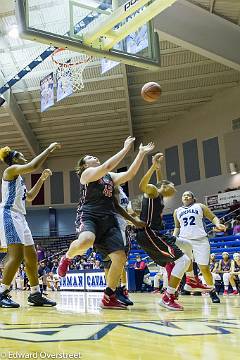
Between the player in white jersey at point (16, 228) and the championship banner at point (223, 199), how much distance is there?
14379 millimetres

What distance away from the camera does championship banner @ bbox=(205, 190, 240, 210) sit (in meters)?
18.1

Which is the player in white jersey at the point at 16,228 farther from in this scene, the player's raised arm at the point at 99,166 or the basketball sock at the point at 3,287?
the player's raised arm at the point at 99,166

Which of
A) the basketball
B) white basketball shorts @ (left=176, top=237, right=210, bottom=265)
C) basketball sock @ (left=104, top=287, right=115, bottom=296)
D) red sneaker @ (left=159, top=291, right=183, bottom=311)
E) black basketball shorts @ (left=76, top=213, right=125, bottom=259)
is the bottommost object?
red sneaker @ (left=159, top=291, right=183, bottom=311)

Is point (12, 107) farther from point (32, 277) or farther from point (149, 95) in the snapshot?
point (32, 277)

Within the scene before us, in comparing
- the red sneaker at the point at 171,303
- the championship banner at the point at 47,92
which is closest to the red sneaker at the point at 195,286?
the red sneaker at the point at 171,303

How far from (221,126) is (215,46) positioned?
24.8ft

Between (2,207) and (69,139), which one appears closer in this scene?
(2,207)

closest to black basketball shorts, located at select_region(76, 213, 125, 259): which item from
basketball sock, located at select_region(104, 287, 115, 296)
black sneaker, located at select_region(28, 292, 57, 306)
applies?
basketball sock, located at select_region(104, 287, 115, 296)

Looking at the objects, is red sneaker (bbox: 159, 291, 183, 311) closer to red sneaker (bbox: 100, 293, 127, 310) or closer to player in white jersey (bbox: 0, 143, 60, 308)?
red sneaker (bbox: 100, 293, 127, 310)

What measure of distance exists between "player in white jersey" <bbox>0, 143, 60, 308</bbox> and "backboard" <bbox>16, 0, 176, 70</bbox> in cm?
315

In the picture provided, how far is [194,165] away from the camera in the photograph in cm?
2272

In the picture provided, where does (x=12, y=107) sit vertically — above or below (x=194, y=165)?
above

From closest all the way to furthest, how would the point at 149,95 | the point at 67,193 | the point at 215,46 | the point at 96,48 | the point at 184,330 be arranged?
the point at 184,330, the point at 149,95, the point at 96,48, the point at 215,46, the point at 67,193

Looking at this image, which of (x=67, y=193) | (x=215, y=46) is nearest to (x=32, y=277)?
(x=215, y=46)
